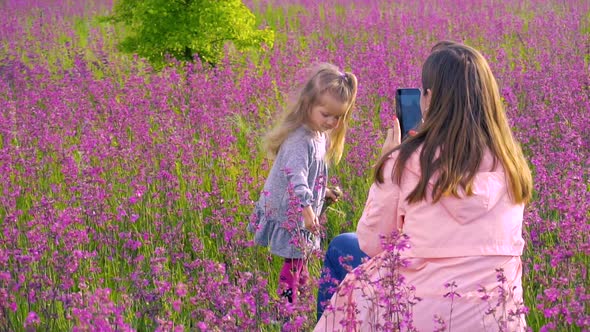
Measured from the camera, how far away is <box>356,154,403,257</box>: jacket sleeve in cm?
302

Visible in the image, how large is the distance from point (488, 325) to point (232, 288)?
3.07 feet

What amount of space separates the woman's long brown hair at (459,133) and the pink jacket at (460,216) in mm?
31

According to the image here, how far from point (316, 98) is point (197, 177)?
51.9 inches

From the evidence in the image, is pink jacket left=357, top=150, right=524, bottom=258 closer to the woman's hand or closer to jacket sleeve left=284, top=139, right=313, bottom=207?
the woman's hand

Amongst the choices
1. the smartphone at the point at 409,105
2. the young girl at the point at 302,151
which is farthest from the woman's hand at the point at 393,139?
the young girl at the point at 302,151

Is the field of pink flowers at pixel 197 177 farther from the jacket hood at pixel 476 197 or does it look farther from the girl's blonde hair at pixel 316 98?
the girl's blonde hair at pixel 316 98

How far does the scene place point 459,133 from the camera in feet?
9.66

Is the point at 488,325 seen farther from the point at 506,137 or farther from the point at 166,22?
the point at 166,22

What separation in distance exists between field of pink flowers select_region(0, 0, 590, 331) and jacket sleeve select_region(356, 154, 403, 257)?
0.33 m

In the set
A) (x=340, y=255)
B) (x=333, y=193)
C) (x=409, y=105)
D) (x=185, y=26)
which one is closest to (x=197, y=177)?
(x=333, y=193)

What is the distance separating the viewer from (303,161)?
4133mm

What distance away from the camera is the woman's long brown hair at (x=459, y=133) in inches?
113

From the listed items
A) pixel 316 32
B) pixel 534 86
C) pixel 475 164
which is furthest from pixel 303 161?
pixel 316 32

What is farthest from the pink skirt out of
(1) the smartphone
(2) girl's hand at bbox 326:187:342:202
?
(2) girl's hand at bbox 326:187:342:202
